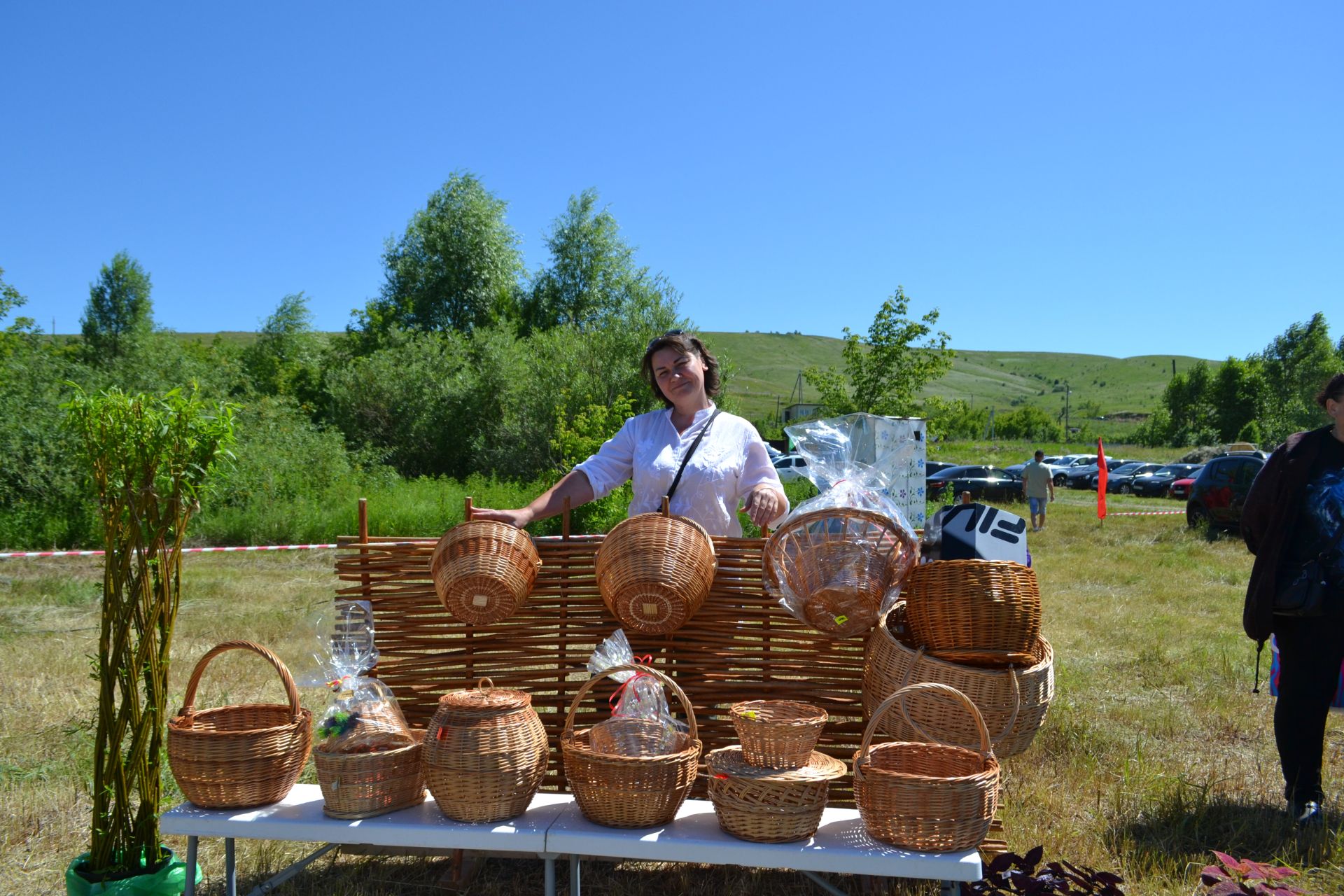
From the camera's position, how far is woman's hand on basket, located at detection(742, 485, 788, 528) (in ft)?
10.6

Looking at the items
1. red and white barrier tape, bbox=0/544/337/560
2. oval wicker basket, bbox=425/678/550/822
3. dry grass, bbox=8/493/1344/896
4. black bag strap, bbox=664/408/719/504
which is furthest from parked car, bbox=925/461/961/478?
oval wicker basket, bbox=425/678/550/822

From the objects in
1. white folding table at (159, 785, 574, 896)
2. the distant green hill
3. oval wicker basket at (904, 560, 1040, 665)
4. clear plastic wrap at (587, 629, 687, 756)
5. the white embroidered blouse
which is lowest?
white folding table at (159, 785, 574, 896)

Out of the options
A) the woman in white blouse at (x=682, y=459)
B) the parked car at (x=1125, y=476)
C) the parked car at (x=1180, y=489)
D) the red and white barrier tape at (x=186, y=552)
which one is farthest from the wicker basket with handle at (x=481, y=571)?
the parked car at (x=1125, y=476)

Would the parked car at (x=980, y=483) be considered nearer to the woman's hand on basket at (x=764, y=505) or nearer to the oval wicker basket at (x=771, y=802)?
the woman's hand on basket at (x=764, y=505)

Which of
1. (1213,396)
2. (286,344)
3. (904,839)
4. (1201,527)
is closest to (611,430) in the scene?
(1201,527)

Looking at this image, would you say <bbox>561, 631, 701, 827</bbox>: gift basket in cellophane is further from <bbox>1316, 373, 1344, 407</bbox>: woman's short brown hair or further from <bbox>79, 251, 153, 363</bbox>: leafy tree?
<bbox>79, 251, 153, 363</bbox>: leafy tree

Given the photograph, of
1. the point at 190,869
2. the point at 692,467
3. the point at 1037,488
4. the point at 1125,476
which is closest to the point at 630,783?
the point at 692,467

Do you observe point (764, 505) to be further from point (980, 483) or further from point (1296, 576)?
point (980, 483)

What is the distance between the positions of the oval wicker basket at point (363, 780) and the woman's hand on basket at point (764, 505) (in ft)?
4.25

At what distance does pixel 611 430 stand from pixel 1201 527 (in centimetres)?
1006

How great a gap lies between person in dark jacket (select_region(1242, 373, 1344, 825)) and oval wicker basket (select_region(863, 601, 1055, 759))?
1536mm

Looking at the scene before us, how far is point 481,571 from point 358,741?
600mm

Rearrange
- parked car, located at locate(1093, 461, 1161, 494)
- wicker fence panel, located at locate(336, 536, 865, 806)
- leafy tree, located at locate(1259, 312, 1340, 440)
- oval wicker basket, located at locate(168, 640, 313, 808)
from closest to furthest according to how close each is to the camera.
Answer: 1. oval wicker basket, located at locate(168, 640, 313, 808)
2. wicker fence panel, located at locate(336, 536, 865, 806)
3. parked car, located at locate(1093, 461, 1161, 494)
4. leafy tree, located at locate(1259, 312, 1340, 440)

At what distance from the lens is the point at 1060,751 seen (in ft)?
16.0
